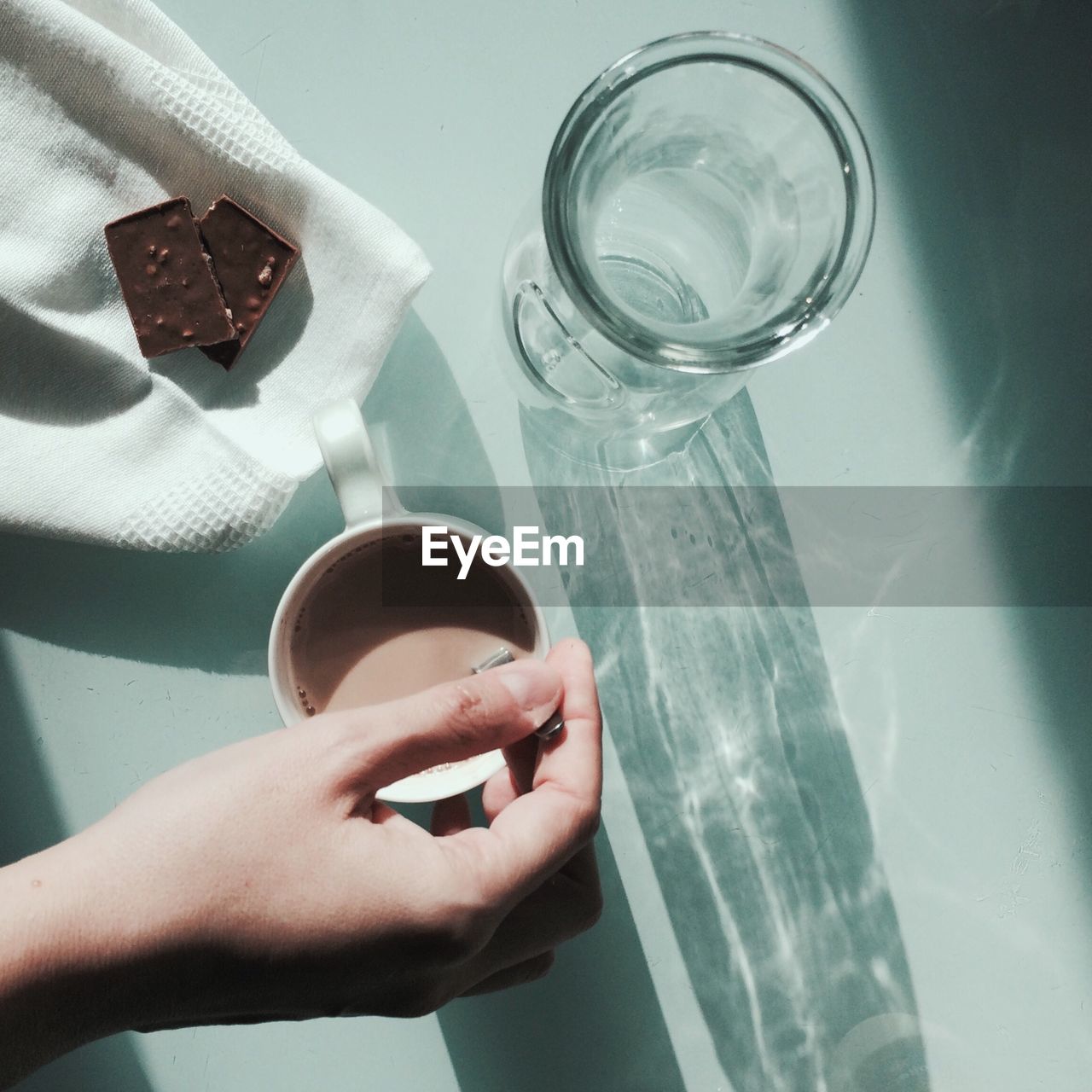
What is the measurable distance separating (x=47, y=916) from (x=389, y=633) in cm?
25

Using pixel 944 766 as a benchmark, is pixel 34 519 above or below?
above

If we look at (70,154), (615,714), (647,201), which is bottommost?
(615,714)

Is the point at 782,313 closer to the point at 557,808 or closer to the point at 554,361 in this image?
the point at 554,361

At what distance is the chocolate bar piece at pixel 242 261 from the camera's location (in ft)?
1.91

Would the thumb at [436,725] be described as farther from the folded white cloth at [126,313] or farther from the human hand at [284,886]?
the folded white cloth at [126,313]

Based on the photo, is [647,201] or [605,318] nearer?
[605,318]

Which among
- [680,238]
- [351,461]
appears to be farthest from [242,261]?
[680,238]

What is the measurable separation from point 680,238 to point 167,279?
0.32m

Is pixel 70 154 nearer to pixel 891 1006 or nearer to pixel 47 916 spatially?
pixel 47 916

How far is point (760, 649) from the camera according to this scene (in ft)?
2.16

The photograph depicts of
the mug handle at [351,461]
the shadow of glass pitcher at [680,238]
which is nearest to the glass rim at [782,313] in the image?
the shadow of glass pitcher at [680,238]

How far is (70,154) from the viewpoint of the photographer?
0.58 meters

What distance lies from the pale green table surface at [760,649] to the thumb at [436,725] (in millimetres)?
186

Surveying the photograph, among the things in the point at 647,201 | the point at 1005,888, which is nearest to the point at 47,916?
the point at 647,201
